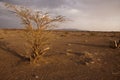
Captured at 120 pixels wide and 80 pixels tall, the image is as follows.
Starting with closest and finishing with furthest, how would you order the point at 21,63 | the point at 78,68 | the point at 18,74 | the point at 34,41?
1. the point at 18,74
2. the point at 78,68
3. the point at 21,63
4. the point at 34,41

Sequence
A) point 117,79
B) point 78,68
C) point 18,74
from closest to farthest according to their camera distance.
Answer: point 117,79 → point 18,74 → point 78,68

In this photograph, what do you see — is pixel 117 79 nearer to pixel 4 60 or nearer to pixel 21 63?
pixel 21 63

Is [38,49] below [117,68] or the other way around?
the other way around

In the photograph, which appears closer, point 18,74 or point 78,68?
point 18,74

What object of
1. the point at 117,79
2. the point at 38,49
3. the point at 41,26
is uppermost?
the point at 41,26

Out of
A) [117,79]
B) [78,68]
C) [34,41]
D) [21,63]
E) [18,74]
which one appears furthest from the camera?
[34,41]

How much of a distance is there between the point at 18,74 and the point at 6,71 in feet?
2.90

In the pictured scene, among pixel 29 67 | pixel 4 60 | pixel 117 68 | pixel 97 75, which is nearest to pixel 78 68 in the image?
pixel 97 75

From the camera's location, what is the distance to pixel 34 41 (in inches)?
477

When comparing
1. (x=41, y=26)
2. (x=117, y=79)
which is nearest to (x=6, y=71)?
(x=41, y=26)

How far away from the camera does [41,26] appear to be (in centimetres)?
1186

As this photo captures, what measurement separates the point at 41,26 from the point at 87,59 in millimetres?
3609

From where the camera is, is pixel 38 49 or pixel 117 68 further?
pixel 38 49

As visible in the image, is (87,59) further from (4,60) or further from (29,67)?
(4,60)
